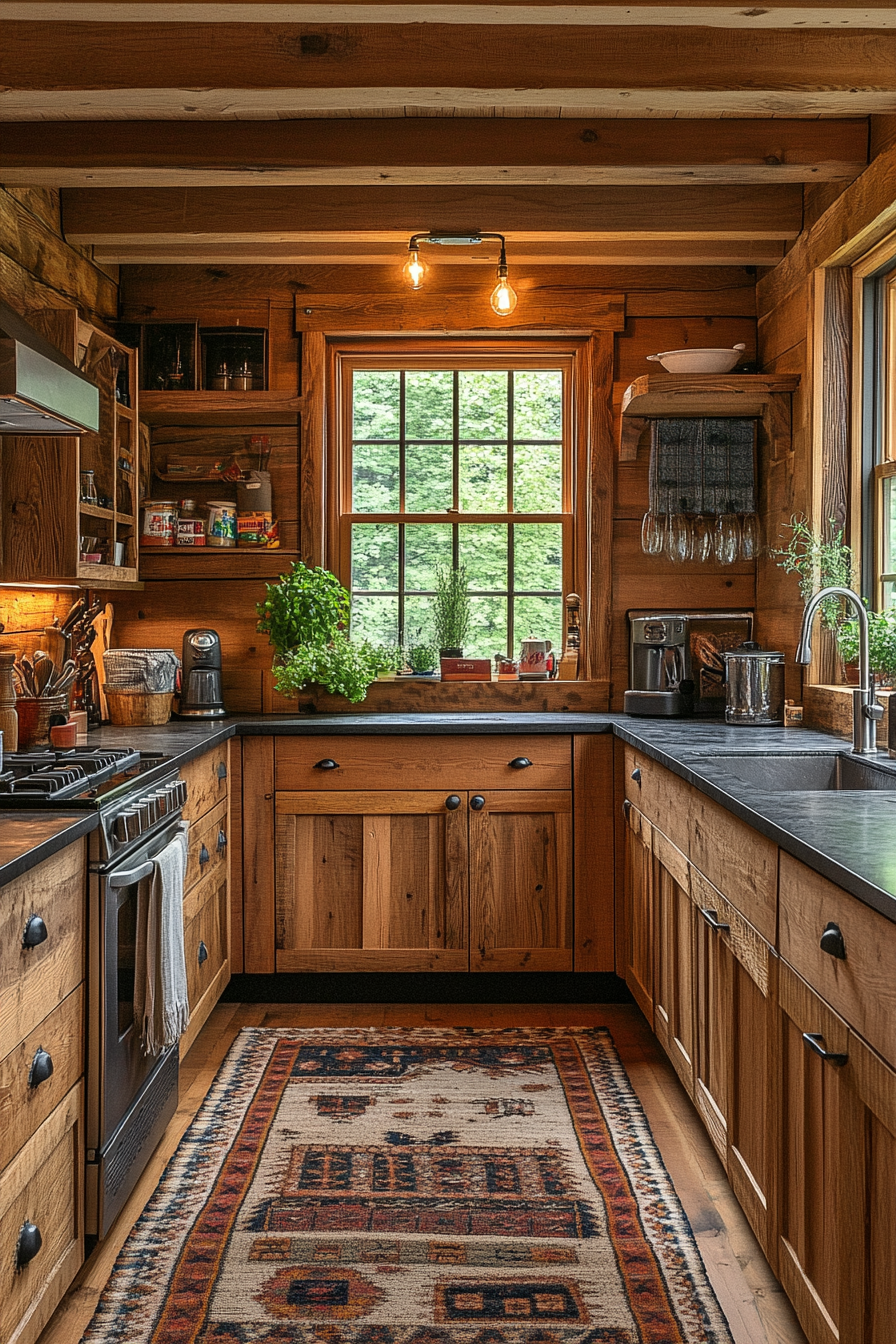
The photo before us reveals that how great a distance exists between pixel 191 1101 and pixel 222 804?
0.92 meters

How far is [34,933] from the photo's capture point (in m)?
1.72

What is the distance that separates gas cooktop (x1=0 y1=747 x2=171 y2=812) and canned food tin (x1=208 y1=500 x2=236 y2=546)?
1363mm

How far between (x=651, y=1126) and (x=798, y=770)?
0.95 metres

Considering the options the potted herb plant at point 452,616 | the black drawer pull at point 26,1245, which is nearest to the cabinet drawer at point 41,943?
the black drawer pull at point 26,1245

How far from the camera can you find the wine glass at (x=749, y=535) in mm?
3967

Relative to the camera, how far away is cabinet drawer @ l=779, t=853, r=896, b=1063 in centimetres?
135

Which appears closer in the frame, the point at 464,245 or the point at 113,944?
the point at 113,944

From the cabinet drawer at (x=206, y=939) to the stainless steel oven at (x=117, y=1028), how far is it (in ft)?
1.68

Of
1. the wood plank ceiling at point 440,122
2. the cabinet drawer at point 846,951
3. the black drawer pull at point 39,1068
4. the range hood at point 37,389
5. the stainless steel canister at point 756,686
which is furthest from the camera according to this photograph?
the stainless steel canister at point 756,686

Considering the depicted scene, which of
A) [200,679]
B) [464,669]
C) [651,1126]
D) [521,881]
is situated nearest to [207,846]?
[200,679]

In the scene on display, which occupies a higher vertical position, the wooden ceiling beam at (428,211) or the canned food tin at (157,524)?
the wooden ceiling beam at (428,211)

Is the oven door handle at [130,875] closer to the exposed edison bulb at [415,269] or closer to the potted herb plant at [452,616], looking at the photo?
the potted herb plant at [452,616]

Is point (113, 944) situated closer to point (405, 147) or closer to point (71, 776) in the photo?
point (71, 776)

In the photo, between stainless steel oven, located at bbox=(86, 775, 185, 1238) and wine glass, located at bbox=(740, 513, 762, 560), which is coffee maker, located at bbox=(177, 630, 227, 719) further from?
wine glass, located at bbox=(740, 513, 762, 560)
